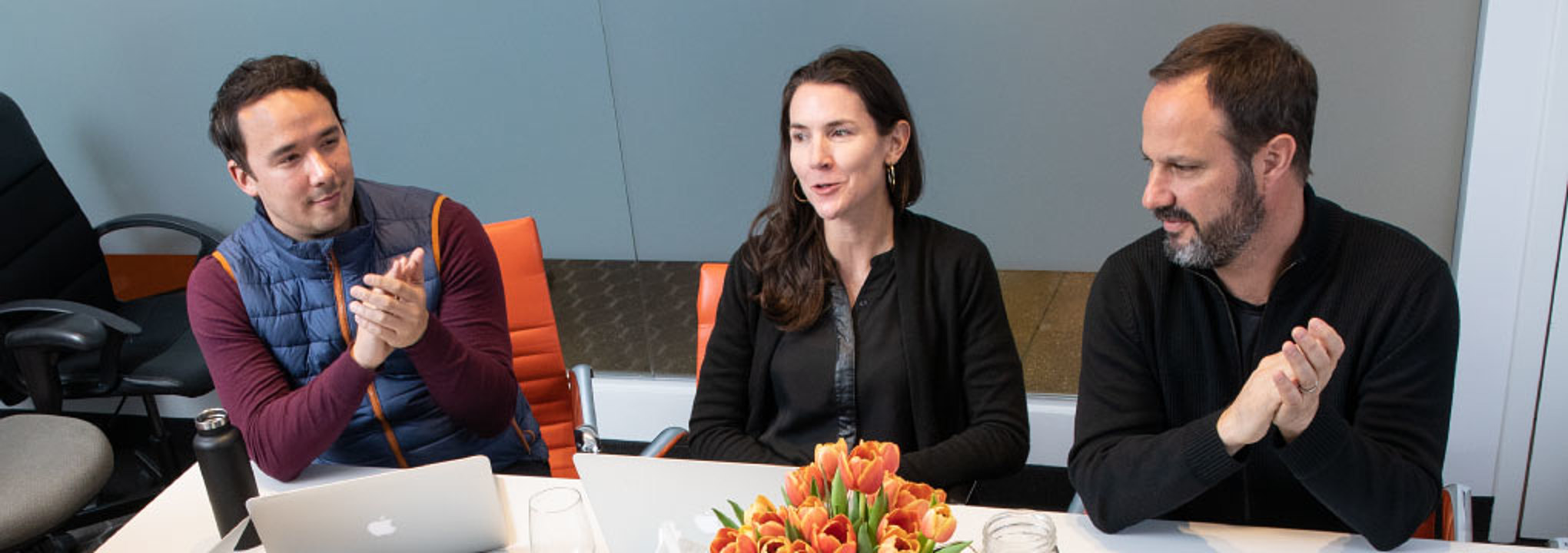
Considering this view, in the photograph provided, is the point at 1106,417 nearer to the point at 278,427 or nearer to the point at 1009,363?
the point at 1009,363

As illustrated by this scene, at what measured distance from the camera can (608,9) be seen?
329 centimetres

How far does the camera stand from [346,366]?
2025 millimetres

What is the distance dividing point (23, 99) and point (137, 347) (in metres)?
1.16

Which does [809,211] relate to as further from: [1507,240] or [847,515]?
[1507,240]

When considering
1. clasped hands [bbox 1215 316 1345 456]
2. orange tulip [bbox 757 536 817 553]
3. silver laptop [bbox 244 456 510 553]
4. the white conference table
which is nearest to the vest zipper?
the white conference table

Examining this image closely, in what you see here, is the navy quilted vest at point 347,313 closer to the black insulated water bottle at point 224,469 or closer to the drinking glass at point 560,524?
the black insulated water bottle at point 224,469

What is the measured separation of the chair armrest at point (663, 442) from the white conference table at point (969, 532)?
0.28 meters

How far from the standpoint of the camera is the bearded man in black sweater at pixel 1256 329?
1575 mm

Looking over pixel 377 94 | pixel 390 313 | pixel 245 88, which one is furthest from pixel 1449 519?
pixel 377 94

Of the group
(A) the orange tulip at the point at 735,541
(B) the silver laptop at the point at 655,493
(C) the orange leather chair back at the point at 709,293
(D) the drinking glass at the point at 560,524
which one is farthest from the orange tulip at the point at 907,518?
(C) the orange leather chair back at the point at 709,293

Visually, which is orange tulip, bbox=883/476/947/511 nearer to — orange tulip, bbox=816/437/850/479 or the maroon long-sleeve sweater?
orange tulip, bbox=816/437/850/479

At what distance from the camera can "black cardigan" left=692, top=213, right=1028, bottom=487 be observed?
211cm

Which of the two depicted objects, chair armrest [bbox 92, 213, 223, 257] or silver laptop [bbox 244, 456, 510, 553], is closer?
silver laptop [bbox 244, 456, 510, 553]

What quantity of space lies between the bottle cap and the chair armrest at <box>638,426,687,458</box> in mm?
722
